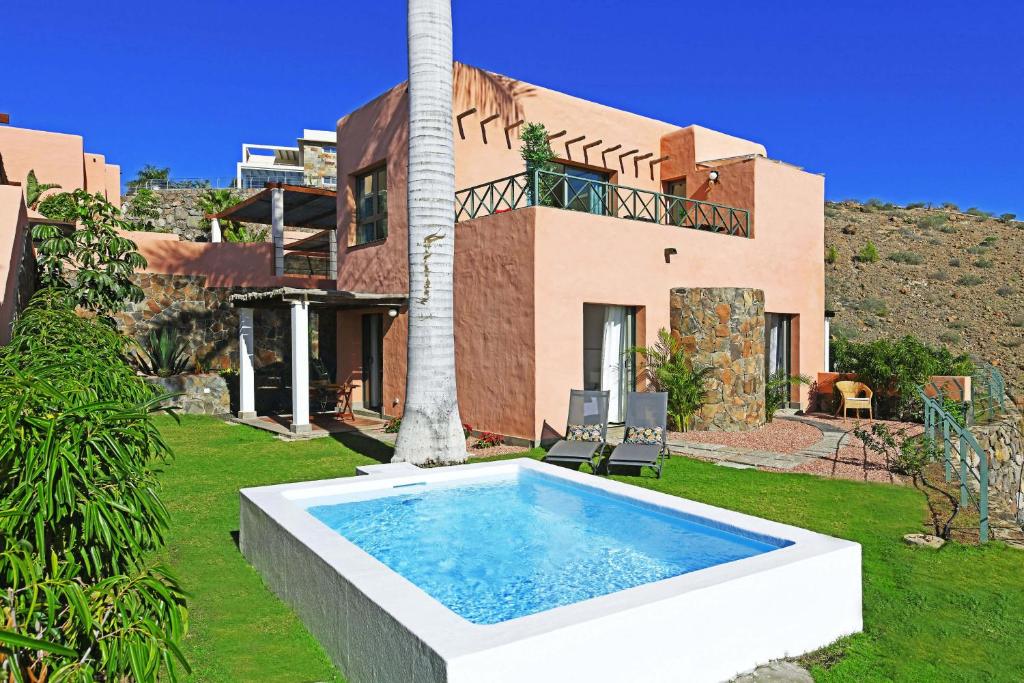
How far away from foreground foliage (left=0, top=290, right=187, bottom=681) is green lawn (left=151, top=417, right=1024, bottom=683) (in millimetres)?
1610

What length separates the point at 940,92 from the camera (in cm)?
2936

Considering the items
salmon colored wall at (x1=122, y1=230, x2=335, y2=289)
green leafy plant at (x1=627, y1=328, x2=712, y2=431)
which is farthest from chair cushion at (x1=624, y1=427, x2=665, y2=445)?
salmon colored wall at (x1=122, y1=230, x2=335, y2=289)

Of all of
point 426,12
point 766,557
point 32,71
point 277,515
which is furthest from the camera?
point 32,71

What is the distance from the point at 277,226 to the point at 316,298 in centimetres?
777

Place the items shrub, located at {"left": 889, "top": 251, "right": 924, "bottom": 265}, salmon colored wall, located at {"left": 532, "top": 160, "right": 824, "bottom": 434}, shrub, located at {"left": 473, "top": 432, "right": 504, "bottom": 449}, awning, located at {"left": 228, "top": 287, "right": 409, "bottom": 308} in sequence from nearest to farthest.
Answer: salmon colored wall, located at {"left": 532, "top": 160, "right": 824, "bottom": 434}, shrub, located at {"left": 473, "top": 432, "right": 504, "bottom": 449}, awning, located at {"left": 228, "top": 287, "right": 409, "bottom": 308}, shrub, located at {"left": 889, "top": 251, "right": 924, "bottom": 265}

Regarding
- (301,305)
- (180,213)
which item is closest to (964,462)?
(301,305)

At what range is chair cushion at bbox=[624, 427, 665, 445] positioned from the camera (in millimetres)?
10930

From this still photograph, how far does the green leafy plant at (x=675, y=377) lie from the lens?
515 inches

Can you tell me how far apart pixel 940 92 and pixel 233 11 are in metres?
29.4

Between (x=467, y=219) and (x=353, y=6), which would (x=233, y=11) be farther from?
(x=467, y=219)

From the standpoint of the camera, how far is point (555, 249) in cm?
1181

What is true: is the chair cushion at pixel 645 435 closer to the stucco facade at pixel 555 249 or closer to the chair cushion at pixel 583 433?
the chair cushion at pixel 583 433

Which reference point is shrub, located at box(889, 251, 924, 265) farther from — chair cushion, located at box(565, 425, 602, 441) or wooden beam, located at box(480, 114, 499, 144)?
chair cushion, located at box(565, 425, 602, 441)

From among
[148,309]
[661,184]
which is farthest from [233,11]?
[661,184]
